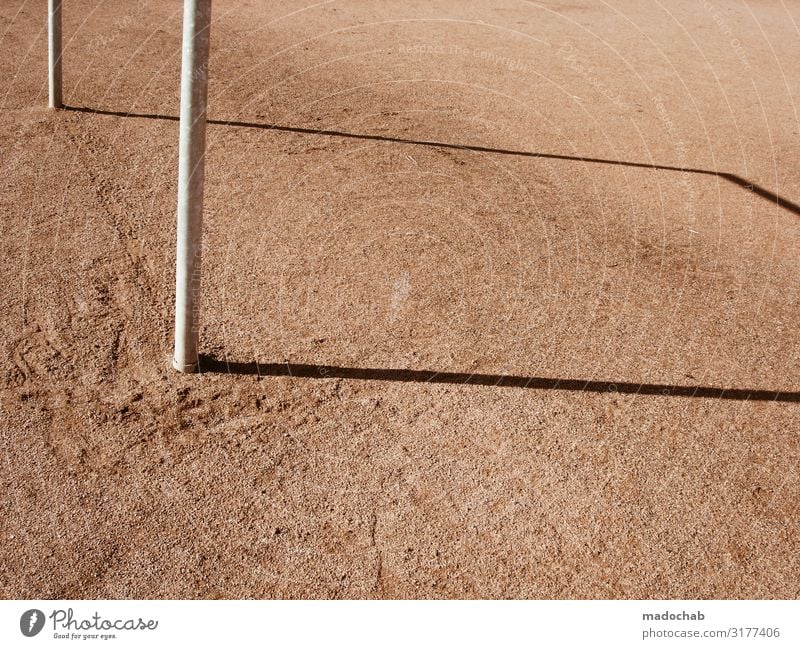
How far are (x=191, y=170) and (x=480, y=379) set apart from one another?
2.47 meters

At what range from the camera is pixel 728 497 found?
5285 millimetres

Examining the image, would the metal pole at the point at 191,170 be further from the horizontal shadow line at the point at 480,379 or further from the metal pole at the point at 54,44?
the metal pole at the point at 54,44

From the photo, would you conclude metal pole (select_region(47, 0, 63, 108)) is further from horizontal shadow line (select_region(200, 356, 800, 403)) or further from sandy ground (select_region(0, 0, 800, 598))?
horizontal shadow line (select_region(200, 356, 800, 403))

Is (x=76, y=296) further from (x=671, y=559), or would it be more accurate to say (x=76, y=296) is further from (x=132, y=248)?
(x=671, y=559)

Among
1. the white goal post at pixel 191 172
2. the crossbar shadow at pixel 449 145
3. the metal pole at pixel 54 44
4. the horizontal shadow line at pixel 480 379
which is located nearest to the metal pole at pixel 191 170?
the white goal post at pixel 191 172

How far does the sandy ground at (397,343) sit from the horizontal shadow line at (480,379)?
0.03 m

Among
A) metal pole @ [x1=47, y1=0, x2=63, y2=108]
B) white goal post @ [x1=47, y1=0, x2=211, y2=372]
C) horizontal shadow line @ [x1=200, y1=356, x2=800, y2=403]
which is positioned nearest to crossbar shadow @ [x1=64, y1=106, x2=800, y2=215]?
metal pole @ [x1=47, y1=0, x2=63, y2=108]

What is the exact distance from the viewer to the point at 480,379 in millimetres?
6156

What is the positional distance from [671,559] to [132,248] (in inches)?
199

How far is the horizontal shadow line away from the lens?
601 centimetres

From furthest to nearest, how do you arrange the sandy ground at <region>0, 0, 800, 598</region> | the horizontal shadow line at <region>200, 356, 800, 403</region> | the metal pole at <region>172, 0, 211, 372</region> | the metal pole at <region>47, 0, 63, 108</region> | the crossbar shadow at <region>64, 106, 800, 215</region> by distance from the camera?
the crossbar shadow at <region>64, 106, 800, 215</region>, the metal pole at <region>47, 0, 63, 108</region>, the horizontal shadow line at <region>200, 356, 800, 403</region>, the metal pole at <region>172, 0, 211, 372</region>, the sandy ground at <region>0, 0, 800, 598</region>

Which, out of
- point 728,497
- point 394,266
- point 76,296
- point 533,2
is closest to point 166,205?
point 76,296

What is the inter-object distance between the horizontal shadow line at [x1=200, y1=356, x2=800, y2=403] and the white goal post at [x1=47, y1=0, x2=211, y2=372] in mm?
383

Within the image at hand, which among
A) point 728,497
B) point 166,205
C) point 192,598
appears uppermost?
point 166,205
